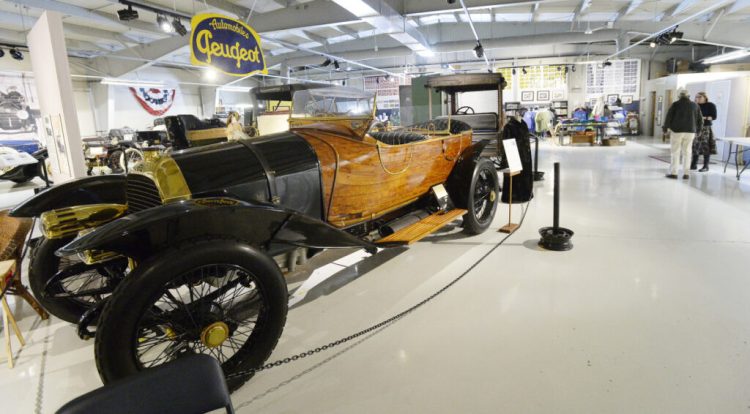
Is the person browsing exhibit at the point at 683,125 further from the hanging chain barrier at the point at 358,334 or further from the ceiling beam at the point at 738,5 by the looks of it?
the hanging chain barrier at the point at 358,334

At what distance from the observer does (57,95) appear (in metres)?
4.09

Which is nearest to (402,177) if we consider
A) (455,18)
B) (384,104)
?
(455,18)

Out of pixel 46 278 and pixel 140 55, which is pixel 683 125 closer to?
pixel 46 278

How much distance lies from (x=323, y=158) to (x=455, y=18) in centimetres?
1355

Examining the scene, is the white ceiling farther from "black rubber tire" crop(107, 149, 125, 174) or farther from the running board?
the running board

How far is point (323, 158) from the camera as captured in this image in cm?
273

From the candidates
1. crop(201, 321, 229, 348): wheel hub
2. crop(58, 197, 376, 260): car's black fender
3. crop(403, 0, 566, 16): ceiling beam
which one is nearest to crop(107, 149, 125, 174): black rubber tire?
crop(403, 0, 566, 16): ceiling beam

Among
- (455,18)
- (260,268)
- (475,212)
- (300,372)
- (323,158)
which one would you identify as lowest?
(300,372)

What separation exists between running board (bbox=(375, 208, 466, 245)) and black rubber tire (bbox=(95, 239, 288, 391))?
119cm

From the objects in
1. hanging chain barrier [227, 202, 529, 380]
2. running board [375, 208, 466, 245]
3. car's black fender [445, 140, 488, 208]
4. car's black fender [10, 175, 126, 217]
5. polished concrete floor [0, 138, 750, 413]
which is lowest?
polished concrete floor [0, 138, 750, 413]

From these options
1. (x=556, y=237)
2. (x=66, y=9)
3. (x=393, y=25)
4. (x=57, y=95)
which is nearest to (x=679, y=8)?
(x=393, y=25)

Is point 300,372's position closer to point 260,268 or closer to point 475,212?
point 260,268

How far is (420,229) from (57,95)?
3874 mm

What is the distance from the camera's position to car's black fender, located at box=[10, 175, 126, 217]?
2.55 metres
